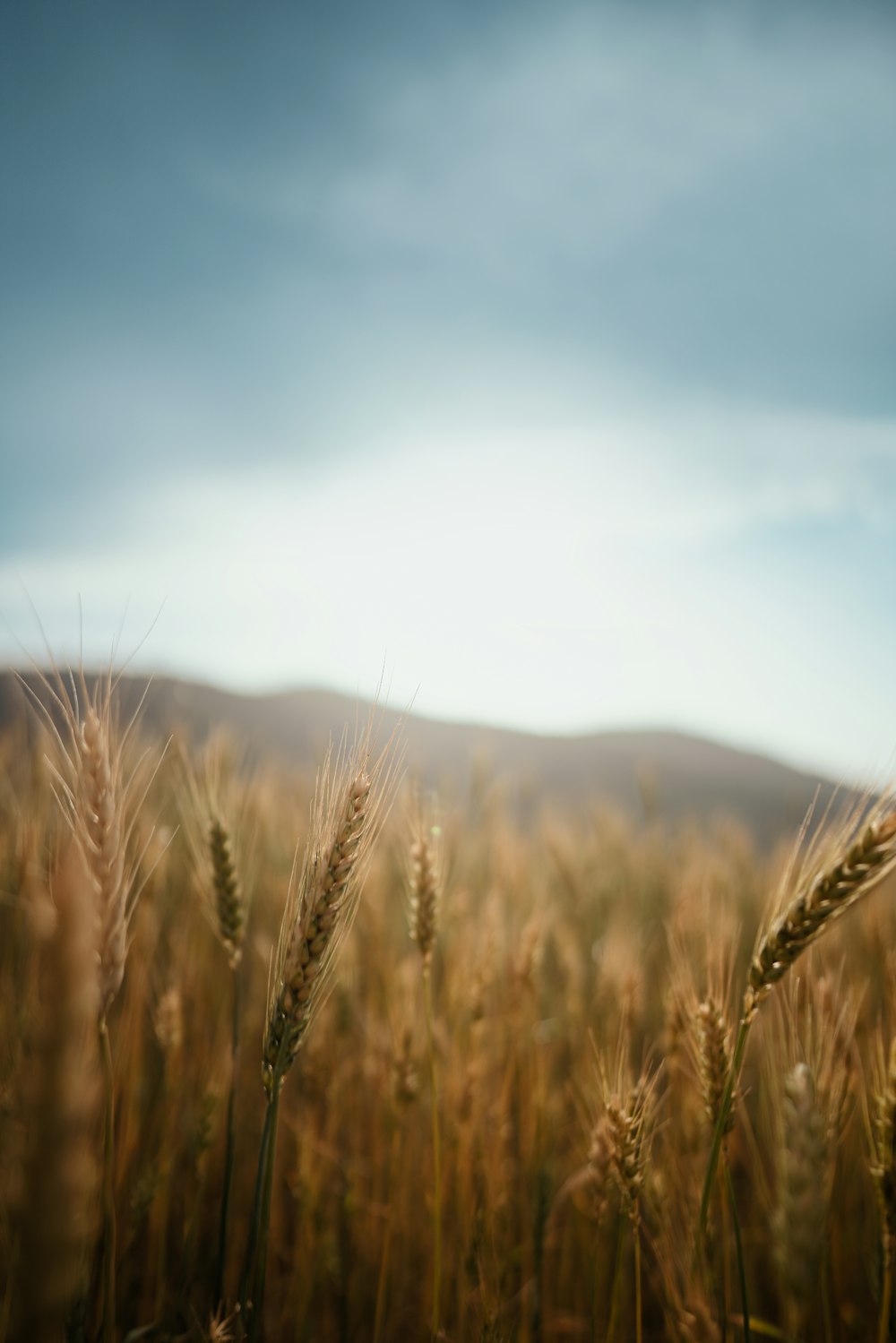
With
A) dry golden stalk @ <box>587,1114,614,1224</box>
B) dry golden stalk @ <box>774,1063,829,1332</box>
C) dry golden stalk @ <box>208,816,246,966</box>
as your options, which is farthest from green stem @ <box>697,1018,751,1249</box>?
dry golden stalk @ <box>208,816,246,966</box>

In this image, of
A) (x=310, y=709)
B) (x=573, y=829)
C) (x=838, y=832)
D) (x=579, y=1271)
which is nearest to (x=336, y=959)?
(x=838, y=832)

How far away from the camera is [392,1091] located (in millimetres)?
1435

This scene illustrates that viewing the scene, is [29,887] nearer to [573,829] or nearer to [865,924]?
[865,924]

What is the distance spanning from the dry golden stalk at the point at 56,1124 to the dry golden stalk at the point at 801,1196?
2.86 ft

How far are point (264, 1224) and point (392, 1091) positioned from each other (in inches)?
24.9

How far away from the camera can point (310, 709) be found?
81.6ft

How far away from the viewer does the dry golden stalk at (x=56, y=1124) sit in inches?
18.6

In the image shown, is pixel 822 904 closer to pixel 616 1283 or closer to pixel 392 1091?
pixel 616 1283

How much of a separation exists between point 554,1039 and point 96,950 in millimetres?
2190

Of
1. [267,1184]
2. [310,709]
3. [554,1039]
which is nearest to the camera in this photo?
[267,1184]

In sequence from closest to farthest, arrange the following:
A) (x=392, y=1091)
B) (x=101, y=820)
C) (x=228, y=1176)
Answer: (x=101, y=820) < (x=228, y=1176) < (x=392, y=1091)

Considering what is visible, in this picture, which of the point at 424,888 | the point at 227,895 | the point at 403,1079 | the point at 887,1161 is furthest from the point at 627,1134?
the point at 227,895

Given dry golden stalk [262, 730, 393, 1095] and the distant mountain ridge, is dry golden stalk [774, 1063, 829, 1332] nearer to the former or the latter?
dry golden stalk [262, 730, 393, 1095]

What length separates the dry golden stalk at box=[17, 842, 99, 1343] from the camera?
47 cm
